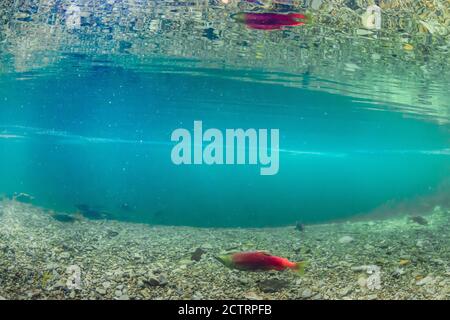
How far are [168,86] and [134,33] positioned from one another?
20.0 ft

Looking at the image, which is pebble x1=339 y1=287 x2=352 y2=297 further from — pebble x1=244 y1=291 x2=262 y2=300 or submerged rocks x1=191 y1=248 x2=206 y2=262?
submerged rocks x1=191 y1=248 x2=206 y2=262

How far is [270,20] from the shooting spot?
843 centimetres

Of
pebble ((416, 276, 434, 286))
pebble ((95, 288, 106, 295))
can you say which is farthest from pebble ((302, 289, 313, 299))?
pebble ((95, 288, 106, 295))

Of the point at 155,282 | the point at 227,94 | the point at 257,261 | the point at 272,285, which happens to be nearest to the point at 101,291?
the point at 155,282

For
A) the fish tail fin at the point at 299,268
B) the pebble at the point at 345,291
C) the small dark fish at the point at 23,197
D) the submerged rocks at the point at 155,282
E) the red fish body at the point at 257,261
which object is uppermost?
the small dark fish at the point at 23,197

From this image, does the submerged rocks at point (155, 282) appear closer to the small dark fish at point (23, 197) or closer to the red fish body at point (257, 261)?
the red fish body at point (257, 261)

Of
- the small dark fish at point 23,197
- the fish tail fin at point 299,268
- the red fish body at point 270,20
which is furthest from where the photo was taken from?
the small dark fish at point 23,197

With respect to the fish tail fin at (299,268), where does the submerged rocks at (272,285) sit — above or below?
below

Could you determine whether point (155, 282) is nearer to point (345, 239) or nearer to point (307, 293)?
point (307, 293)

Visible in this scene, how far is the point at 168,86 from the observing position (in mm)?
16438

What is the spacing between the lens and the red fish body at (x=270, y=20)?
8.11 meters

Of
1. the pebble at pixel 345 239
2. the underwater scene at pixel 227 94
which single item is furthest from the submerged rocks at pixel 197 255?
the pebble at pixel 345 239

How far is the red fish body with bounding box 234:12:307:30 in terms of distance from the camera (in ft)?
26.6

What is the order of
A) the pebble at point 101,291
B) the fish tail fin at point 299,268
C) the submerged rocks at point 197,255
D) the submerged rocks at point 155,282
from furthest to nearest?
the submerged rocks at point 197,255, the fish tail fin at point 299,268, the submerged rocks at point 155,282, the pebble at point 101,291
